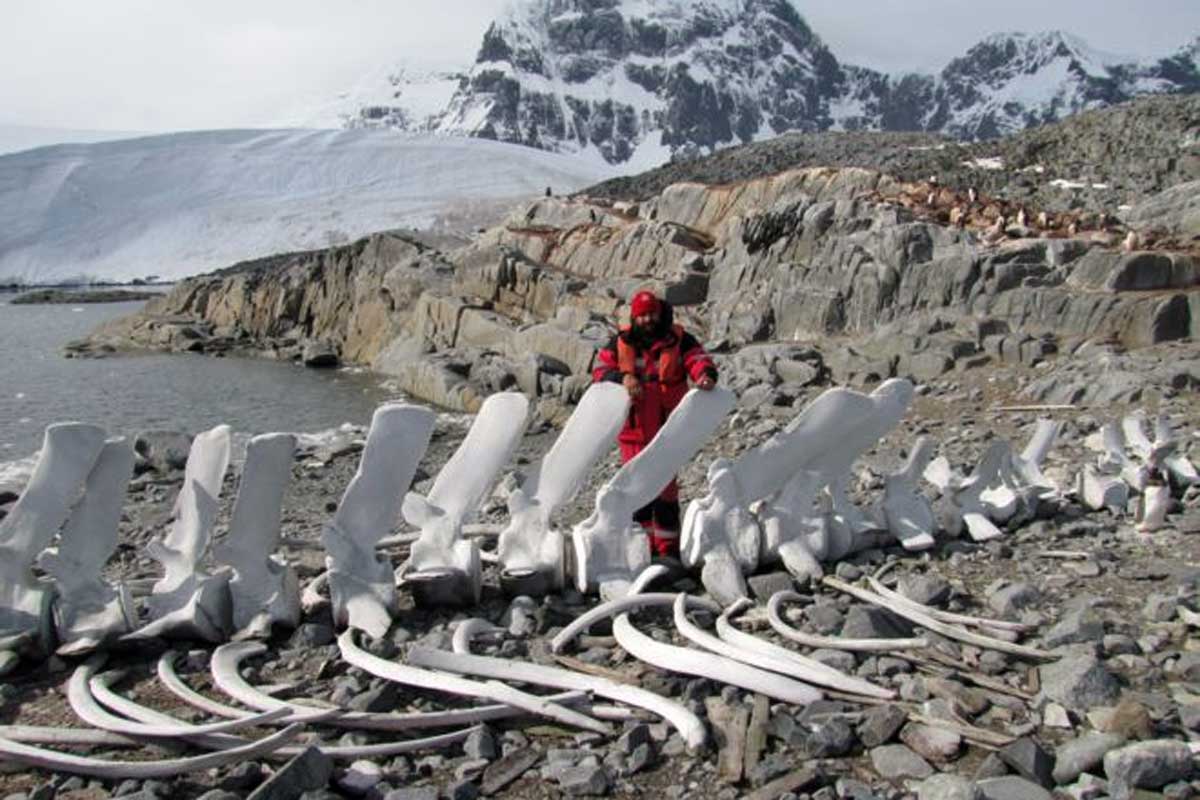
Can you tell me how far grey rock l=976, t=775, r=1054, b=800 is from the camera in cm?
255

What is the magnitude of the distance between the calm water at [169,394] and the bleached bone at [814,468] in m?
12.8

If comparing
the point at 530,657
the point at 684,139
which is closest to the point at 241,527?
the point at 530,657

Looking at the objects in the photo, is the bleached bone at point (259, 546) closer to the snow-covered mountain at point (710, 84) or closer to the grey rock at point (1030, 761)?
the grey rock at point (1030, 761)

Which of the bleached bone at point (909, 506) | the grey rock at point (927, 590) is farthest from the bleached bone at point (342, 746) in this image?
the bleached bone at point (909, 506)

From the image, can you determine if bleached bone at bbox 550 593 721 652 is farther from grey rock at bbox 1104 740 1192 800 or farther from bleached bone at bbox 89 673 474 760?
grey rock at bbox 1104 740 1192 800

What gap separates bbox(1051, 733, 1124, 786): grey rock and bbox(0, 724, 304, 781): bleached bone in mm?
2160

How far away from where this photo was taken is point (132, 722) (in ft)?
10.3

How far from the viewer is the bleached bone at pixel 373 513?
3.94 m

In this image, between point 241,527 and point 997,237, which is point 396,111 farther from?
point 241,527

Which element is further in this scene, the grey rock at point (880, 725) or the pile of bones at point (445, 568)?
the pile of bones at point (445, 568)

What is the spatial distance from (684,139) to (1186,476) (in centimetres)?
14076

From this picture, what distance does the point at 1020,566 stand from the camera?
15.0 feet

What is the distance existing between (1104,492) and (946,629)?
231 centimetres

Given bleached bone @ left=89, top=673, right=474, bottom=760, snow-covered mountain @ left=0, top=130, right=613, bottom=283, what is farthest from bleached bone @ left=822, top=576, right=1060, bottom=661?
snow-covered mountain @ left=0, top=130, right=613, bottom=283
